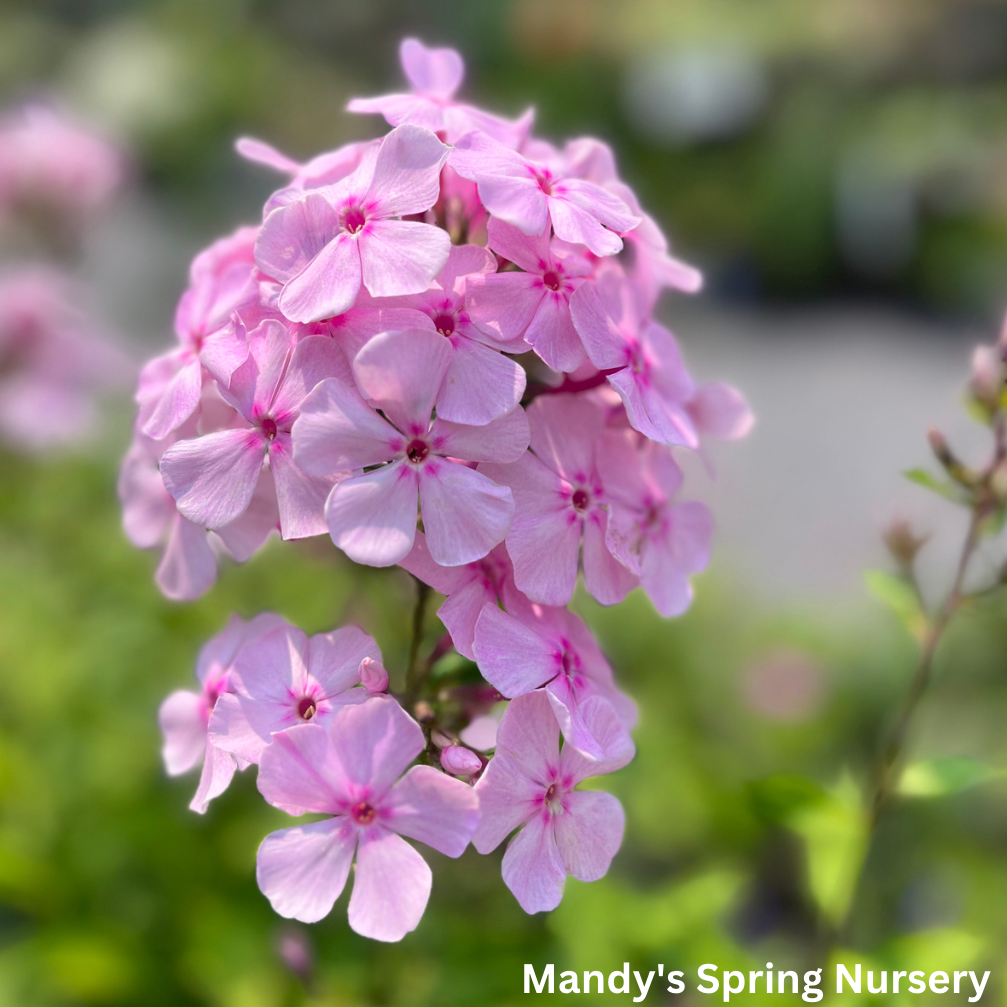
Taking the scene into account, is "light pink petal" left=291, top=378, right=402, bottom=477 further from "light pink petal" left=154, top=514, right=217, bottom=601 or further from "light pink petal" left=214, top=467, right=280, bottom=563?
"light pink petal" left=154, top=514, right=217, bottom=601

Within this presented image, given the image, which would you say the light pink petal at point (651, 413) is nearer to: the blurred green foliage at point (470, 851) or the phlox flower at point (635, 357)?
the phlox flower at point (635, 357)

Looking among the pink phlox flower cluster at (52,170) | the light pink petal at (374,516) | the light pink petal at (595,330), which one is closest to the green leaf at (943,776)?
the light pink petal at (595,330)

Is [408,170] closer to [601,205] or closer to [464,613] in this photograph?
[601,205]

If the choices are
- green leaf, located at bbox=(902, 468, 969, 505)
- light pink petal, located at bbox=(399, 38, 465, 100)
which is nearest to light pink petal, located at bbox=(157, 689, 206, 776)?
light pink petal, located at bbox=(399, 38, 465, 100)

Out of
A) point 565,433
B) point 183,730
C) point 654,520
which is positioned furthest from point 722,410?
point 183,730

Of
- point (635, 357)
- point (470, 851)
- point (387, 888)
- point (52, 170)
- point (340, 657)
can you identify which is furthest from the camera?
point (52, 170)
